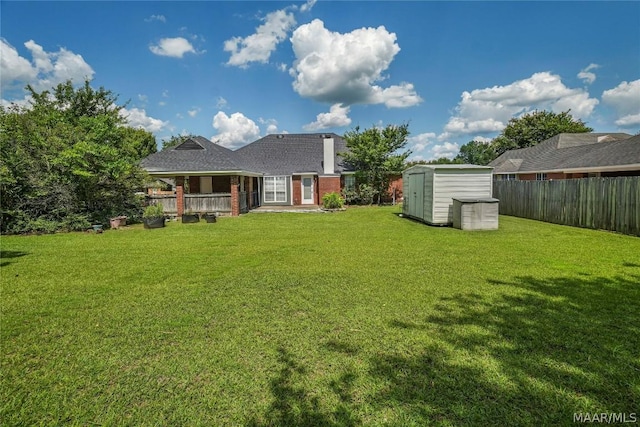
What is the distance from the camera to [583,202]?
12297mm

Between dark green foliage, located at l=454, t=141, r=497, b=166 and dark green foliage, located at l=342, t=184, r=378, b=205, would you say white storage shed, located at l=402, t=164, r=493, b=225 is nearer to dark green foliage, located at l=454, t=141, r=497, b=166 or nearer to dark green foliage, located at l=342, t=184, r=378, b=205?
dark green foliage, located at l=342, t=184, r=378, b=205

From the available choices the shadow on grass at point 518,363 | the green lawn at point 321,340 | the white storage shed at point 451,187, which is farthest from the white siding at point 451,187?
the shadow on grass at point 518,363

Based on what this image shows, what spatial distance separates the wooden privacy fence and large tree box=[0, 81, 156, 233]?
18398mm

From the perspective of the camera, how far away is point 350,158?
24344 mm

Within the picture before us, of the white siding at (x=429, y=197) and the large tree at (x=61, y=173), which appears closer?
the large tree at (x=61, y=173)

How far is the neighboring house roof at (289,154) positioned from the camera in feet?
81.3

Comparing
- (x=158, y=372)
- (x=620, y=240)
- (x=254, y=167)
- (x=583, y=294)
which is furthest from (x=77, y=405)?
(x=254, y=167)

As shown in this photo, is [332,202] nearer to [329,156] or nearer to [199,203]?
[329,156]

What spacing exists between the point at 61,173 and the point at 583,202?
67.3 ft

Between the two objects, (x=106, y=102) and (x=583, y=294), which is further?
(x=106, y=102)

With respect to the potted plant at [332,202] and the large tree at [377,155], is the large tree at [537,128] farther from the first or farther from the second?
the potted plant at [332,202]

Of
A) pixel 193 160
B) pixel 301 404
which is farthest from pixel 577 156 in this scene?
pixel 301 404

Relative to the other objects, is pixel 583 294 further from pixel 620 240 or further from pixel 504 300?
pixel 620 240

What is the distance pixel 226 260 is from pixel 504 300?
565cm
